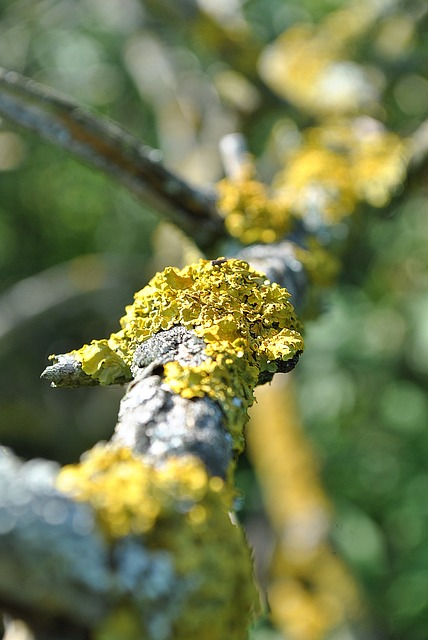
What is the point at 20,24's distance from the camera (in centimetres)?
395

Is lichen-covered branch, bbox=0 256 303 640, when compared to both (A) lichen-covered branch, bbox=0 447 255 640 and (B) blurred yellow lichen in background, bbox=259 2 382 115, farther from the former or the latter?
(B) blurred yellow lichen in background, bbox=259 2 382 115

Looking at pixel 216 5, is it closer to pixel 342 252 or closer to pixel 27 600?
pixel 342 252

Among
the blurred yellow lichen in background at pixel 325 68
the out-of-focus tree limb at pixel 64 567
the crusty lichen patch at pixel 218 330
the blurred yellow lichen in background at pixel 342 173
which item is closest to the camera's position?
the out-of-focus tree limb at pixel 64 567

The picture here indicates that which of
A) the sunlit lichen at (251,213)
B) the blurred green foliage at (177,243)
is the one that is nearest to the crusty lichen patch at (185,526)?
the sunlit lichen at (251,213)

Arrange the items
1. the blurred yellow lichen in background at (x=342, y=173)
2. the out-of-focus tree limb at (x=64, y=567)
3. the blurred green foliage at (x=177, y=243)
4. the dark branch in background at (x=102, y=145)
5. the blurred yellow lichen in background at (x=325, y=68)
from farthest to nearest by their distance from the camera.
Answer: the blurred green foliage at (x=177, y=243) < the blurred yellow lichen in background at (x=325, y=68) < the blurred yellow lichen in background at (x=342, y=173) < the dark branch in background at (x=102, y=145) < the out-of-focus tree limb at (x=64, y=567)

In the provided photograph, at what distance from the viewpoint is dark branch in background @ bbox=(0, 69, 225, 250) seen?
1.50m

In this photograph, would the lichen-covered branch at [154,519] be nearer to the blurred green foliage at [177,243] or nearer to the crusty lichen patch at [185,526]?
the crusty lichen patch at [185,526]

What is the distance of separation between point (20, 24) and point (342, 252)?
2.81m

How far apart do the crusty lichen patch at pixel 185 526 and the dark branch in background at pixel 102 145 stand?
34.5 inches

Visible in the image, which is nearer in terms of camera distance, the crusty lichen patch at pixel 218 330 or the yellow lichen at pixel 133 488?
the yellow lichen at pixel 133 488

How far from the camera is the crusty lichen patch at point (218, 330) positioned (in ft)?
2.98

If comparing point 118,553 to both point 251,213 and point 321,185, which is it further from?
point 321,185

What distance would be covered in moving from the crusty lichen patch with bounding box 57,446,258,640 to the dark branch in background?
2.87 ft

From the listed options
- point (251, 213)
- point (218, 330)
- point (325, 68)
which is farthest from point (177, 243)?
point (218, 330)
